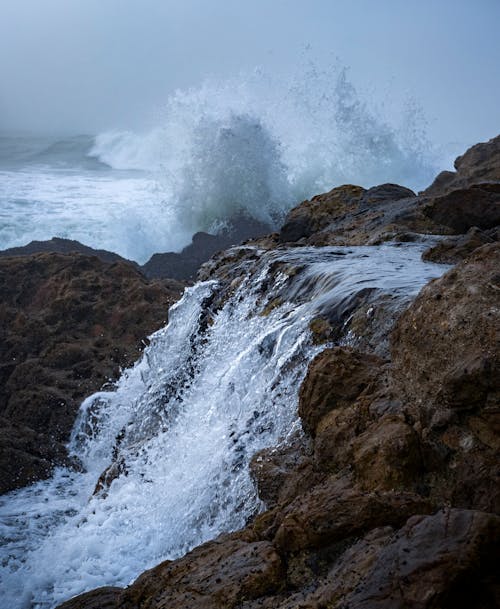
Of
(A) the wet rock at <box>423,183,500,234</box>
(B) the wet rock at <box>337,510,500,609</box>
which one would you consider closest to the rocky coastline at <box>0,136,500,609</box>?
(B) the wet rock at <box>337,510,500,609</box>

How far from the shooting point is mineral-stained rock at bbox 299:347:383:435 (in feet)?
9.65

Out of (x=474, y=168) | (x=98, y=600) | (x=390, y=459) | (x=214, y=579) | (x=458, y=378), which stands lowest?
(x=98, y=600)

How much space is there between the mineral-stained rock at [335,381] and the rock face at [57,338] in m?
3.15

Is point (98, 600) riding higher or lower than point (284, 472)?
lower

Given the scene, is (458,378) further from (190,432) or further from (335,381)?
(190,432)

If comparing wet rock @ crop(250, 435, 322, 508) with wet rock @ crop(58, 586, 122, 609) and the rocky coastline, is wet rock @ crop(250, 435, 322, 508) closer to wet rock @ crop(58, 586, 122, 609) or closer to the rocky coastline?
the rocky coastline

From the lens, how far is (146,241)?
50.7ft

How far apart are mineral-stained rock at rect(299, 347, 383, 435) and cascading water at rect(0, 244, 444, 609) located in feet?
0.88

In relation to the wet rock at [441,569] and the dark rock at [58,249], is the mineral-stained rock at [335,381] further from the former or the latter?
the dark rock at [58,249]

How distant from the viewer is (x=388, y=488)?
7.38ft

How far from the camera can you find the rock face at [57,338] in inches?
227

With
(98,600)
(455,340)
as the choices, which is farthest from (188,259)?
(455,340)

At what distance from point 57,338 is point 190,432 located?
322 centimetres

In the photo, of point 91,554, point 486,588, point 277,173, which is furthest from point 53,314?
point 277,173
